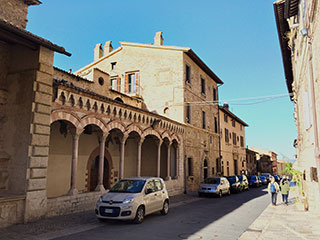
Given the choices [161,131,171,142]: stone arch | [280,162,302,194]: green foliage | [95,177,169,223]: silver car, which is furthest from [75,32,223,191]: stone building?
[95,177,169,223]: silver car

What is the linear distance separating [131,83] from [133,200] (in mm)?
16366

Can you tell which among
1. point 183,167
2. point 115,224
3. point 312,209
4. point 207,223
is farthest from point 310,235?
point 183,167

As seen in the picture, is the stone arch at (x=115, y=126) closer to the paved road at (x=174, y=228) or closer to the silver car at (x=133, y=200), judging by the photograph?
the silver car at (x=133, y=200)

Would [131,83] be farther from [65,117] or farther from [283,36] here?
[65,117]

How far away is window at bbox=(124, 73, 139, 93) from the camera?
2314cm

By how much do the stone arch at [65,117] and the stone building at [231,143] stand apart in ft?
71.1

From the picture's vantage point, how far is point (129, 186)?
9.42 metres

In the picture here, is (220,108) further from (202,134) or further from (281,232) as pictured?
(281,232)

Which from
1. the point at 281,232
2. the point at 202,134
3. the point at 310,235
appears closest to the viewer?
the point at 310,235

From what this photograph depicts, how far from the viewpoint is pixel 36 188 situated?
28.0ft

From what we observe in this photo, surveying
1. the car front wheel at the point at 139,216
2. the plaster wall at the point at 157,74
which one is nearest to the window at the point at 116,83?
the plaster wall at the point at 157,74

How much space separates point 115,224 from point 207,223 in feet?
10.1

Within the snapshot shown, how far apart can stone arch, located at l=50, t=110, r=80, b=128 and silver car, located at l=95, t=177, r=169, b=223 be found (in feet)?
10.0

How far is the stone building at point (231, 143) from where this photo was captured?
99.9ft
